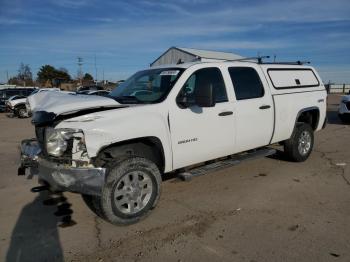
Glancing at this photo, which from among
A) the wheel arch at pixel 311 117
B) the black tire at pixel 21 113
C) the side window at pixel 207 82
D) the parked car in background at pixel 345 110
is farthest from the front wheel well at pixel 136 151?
the black tire at pixel 21 113

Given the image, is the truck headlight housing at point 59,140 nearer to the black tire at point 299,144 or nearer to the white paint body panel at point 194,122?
the white paint body panel at point 194,122

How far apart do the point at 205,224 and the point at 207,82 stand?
210cm

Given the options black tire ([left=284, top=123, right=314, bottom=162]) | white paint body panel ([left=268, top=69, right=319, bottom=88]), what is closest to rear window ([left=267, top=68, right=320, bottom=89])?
white paint body panel ([left=268, top=69, right=319, bottom=88])

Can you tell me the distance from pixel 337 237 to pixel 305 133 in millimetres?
3603

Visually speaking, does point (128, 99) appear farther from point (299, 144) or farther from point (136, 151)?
point (299, 144)

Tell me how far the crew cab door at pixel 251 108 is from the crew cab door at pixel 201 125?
0.22 metres

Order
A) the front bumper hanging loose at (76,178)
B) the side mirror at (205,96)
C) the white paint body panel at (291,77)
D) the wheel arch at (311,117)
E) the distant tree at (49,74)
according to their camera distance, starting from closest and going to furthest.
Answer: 1. the front bumper hanging loose at (76,178)
2. the side mirror at (205,96)
3. the white paint body panel at (291,77)
4. the wheel arch at (311,117)
5. the distant tree at (49,74)

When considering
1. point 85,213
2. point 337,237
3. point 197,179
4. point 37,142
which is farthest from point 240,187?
point 37,142

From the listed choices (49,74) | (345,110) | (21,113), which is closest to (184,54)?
(21,113)

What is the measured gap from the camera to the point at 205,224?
14.0ft

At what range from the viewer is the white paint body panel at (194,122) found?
403cm

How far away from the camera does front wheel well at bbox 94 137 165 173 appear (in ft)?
13.8

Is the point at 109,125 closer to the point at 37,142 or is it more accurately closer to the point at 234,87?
the point at 37,142

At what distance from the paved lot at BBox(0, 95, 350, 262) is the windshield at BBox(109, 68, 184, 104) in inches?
59.0
